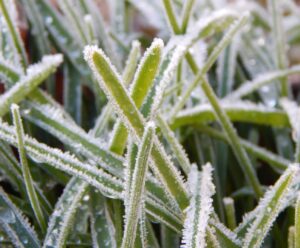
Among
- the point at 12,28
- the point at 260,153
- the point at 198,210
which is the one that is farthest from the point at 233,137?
the point at 12,28

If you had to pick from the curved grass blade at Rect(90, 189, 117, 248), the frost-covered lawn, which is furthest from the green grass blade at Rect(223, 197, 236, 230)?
the curved grass blade at Rect(90, 189, 117, 248)

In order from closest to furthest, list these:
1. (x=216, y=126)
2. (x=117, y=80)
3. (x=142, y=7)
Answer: (x=117, y=80)
(x=216, y=126)
(x=142, y=7)

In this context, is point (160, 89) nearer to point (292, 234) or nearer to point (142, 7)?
point (292, 234)

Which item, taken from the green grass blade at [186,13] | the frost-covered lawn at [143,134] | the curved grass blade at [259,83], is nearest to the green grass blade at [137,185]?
the frost-covered lawn at [143,134]

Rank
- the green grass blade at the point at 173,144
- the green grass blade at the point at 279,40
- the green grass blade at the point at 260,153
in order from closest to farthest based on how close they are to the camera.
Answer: the green grass blade at the point at 173,144, the green grass blade at the point at 260,153, the green grass blade at the point at 279,40

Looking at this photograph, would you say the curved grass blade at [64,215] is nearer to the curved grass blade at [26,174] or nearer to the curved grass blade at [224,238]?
the curved grass blade at [26,174]

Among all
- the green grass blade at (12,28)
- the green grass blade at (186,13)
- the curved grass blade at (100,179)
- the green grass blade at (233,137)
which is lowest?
the curved grass blade at (100,179)

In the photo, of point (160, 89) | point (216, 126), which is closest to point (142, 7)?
point (216, 126)
